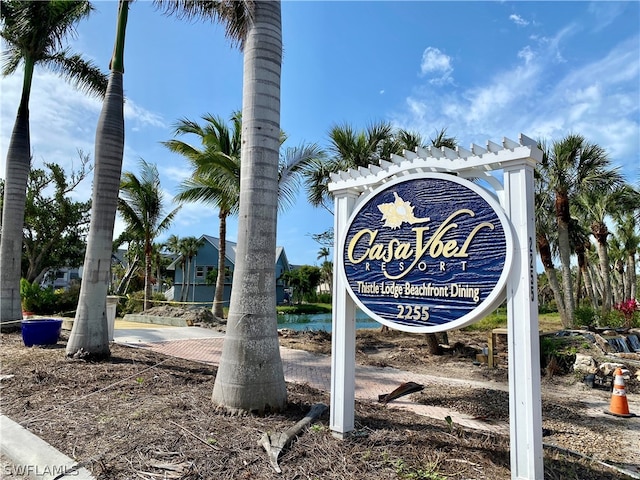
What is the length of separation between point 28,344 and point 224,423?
23.1 ft

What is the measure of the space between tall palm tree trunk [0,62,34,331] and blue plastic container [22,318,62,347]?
95.7 inches

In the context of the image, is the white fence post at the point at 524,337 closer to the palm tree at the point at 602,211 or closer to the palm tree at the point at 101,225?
the palm tree at the point at 101,225

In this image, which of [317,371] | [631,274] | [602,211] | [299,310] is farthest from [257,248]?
[299,310]

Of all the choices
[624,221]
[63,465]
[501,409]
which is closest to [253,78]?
[63,465]

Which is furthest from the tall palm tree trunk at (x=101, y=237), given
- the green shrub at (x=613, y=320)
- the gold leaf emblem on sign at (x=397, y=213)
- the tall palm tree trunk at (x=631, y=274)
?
the tall palm tree trunk at (x=631, y=274)

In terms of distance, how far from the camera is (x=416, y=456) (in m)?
3.67

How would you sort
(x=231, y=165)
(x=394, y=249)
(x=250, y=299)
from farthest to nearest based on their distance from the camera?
(x=231, y=165)
(x=250, y=299)
(x=394, y=249)

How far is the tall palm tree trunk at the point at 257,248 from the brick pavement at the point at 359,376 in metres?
2.23

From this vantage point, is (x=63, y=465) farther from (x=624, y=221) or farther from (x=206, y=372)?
(x=624, y=221)

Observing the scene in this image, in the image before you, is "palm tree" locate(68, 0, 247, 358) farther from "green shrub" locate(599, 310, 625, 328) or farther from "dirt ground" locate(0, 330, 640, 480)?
"green shrub" locate(599, 310, 625, 328)

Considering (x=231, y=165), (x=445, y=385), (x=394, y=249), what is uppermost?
(x=231, y=165)

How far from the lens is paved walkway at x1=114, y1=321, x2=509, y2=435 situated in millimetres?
5805

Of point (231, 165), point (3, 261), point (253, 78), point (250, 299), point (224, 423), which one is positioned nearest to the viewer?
point (224, 423)

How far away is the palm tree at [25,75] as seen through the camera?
36.7 feet
